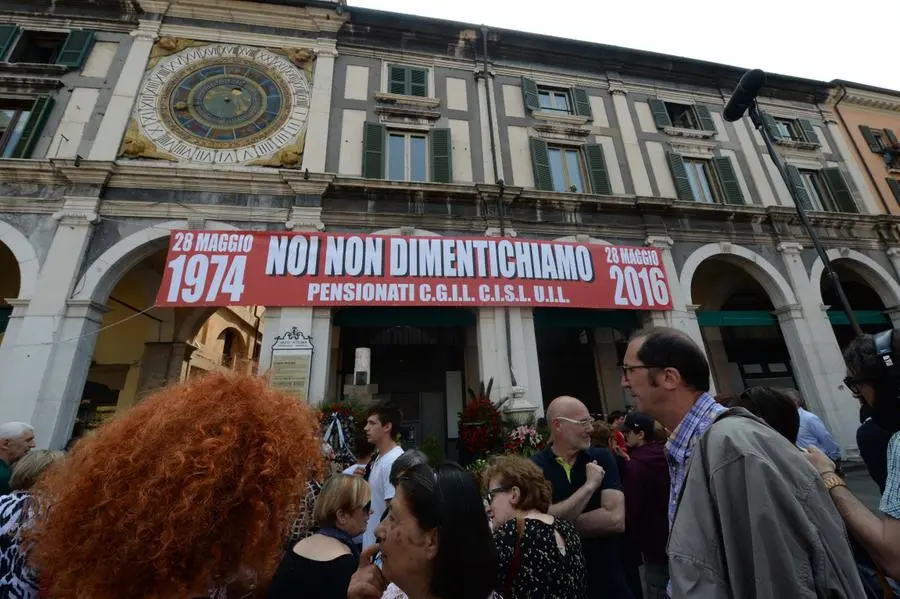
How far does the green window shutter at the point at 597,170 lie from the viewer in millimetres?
11141

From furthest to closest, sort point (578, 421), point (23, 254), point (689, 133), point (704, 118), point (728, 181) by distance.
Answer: point (704, 118) < point (689, 133) < point (728, 181) < point (23, 254) < point (578, 421)

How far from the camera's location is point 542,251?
9641mm

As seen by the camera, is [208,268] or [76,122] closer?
[208,268]

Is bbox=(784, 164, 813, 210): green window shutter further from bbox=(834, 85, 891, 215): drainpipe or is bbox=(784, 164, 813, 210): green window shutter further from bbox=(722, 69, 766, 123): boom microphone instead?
bbox=(722, 69, 766, 123): boom microphone

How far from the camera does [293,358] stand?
8.05m

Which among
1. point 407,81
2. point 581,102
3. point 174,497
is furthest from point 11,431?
point 581,102

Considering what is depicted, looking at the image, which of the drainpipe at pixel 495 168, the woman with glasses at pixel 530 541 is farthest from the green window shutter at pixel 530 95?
the woman with glasses at pixel 530 541

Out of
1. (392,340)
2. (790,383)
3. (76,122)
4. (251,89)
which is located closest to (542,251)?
(392,340)

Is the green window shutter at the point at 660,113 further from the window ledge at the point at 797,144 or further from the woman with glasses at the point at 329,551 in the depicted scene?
the woman with glasses at the point at 329,551

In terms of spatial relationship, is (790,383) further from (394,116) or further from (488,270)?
A: (394,116)

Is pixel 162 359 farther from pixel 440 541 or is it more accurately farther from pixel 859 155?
pixel 859 155

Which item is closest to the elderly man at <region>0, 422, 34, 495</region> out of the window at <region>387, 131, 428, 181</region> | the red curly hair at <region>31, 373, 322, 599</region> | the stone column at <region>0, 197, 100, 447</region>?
the red curly hair at <region>31, 373, 322, 599</region>

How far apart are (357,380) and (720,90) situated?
51.3 feet

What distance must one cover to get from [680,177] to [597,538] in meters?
12.2
